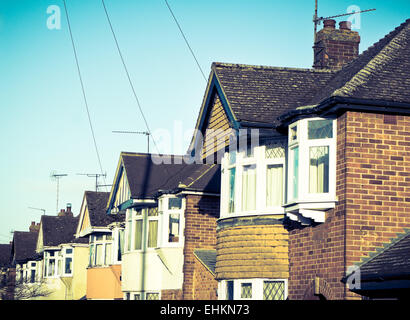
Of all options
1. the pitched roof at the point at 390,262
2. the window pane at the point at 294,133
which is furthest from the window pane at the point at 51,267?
the pitched roof at the point at 390,262

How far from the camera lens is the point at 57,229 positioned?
5584cm

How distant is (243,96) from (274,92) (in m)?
0.91

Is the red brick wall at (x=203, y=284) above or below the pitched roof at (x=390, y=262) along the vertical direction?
below

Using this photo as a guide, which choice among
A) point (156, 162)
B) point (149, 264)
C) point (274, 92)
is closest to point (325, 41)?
point (274, 92)

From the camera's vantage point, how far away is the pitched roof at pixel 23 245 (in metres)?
64.9

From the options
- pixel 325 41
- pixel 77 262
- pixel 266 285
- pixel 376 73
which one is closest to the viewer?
pixel 376 73

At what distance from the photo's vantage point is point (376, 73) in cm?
1623

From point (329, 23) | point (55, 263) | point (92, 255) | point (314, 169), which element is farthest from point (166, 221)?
point (55, 263)

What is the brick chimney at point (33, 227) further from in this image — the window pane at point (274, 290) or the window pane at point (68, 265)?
the window pane at point (274, 290)

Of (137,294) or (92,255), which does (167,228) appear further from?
(92,255)

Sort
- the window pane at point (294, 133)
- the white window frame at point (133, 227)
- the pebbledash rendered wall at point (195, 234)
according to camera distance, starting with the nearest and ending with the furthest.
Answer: the window pane at point (294, 133)
the pebbledash rendered wall at point (195, 234)
the white window frame at point (133, 227)

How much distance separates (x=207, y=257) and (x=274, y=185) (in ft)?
22.9

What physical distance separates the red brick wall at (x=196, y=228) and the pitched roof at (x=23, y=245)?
41549 millimetres
